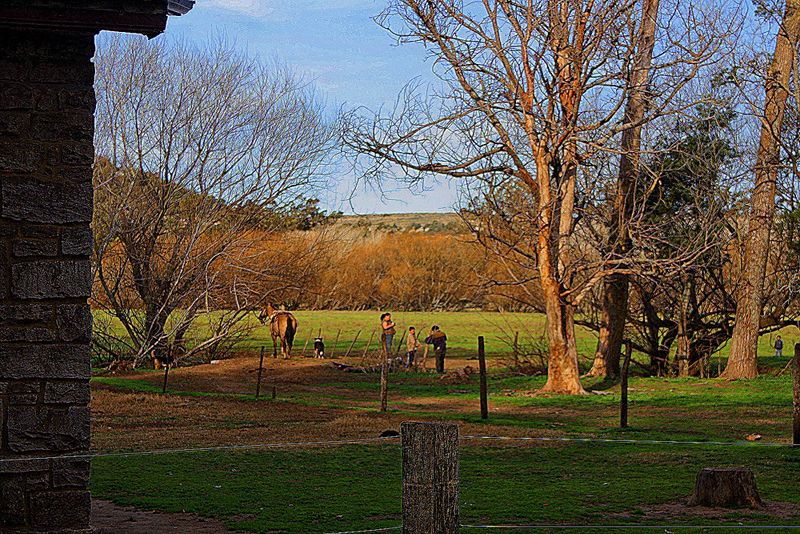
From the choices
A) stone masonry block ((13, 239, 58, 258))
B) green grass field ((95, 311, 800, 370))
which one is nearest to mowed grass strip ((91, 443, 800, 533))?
stone masonry block ((13, 239, 58, 258))

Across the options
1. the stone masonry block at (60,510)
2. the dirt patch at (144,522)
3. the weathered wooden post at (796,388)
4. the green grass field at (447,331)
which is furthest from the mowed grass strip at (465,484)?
the green grass field at (447,331)

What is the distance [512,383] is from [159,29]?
21067 mm

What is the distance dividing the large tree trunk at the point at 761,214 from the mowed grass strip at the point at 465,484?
1332 centimetres

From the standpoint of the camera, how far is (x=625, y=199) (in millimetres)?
25000

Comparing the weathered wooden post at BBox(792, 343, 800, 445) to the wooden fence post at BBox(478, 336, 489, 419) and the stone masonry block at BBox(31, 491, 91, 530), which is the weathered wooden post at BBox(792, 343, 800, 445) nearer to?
the wooden fence post at BBox(478, 336, 489, 419)

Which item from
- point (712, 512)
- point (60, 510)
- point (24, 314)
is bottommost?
point (712, 512)

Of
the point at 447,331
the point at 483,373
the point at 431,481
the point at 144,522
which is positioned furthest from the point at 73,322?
the point at 447,331

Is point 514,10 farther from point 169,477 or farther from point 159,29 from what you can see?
point 159,29

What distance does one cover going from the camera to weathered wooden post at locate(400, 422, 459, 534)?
5.08m

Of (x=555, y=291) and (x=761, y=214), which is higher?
(x=761, y=214)

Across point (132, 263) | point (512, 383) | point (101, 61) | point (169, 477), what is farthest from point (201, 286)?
point (169, 477)

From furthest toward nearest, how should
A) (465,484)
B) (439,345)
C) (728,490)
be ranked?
(439,345)
(465,484)
(728,490)

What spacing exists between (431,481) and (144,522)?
510 cm

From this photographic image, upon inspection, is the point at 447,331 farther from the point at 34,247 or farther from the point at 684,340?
the point at 34,247
